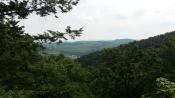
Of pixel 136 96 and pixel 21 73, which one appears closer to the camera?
pixel 21 73

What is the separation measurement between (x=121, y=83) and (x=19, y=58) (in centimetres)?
4705

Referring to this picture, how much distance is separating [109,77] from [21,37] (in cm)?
4737

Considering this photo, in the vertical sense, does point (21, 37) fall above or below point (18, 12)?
below

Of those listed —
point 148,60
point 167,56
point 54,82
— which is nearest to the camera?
point 54,82

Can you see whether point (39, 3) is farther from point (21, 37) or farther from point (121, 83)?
point (121, 83)

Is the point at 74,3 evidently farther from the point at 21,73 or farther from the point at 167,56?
the point at 167,56

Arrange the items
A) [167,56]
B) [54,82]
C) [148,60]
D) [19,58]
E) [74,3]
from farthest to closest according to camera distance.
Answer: [148,60], [167,56], [54,82], [74,3], [19,58]

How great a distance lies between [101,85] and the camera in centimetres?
6656

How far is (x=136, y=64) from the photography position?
6316 centimetres

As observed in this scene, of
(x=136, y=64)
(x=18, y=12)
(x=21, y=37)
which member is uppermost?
(x=18, y=12)

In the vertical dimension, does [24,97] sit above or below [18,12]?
below

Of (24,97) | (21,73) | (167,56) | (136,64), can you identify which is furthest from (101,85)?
(24,97)

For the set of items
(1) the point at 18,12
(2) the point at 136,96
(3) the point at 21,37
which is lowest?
(2) the point at 136,96

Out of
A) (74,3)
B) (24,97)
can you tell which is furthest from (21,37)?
(24,97)
